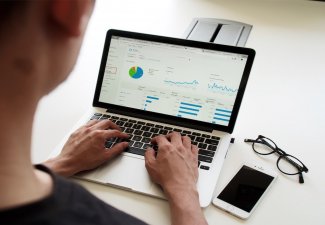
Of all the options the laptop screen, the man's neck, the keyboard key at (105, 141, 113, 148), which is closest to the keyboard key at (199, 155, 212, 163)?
the laptop screen

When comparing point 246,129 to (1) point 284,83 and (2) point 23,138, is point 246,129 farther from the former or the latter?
(2) point 23,138

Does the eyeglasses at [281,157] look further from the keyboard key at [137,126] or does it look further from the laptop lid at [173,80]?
the keyboard key at [137,126]

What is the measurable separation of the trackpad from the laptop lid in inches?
6.5

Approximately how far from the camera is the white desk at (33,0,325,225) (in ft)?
2.75

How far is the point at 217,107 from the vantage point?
3.24ft

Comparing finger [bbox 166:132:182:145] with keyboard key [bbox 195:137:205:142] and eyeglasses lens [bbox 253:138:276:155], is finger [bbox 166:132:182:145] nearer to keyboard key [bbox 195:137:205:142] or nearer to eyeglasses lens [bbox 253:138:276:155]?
keyboard key [bbox 195:137:205:142]

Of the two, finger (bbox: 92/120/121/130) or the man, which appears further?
finger (bbox: 92/120/121/130)

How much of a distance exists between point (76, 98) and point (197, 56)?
41cm

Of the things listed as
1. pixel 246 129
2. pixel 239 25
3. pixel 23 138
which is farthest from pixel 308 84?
pixel 23 138

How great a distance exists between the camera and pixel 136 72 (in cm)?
104

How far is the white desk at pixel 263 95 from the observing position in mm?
839

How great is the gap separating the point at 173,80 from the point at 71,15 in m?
0.63

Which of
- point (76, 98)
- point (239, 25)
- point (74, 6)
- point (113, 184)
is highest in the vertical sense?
point (239, 25)

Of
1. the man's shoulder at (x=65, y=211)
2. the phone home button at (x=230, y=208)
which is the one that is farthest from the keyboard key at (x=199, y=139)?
the man's shoulder at (x=65, y=211)
